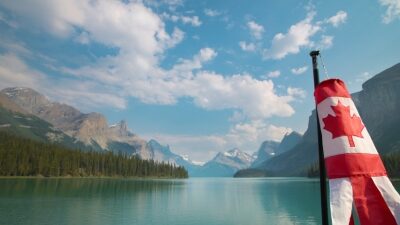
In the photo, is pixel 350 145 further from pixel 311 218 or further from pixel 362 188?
pixel 311 218

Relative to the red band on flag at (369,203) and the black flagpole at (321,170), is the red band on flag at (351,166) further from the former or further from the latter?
the black flagpole at (321,170)

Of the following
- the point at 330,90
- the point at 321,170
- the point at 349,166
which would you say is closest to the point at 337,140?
the point at 349,166

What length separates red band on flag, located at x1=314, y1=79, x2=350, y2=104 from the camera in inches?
367

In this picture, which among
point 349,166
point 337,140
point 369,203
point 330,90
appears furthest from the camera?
point 330,90

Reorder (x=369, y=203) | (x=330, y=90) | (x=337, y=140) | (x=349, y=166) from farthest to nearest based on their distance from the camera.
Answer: (x=330, y=90) < (x=337, y=140) < (x=349, y=166) < (x=369, y=203)

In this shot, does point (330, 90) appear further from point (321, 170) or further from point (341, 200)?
point (341, 200)

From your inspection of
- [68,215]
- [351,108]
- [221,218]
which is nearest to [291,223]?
[221,218]

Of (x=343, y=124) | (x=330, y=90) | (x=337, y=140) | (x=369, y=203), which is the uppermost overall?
(x=330, y=90)

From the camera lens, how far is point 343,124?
29.1 ft

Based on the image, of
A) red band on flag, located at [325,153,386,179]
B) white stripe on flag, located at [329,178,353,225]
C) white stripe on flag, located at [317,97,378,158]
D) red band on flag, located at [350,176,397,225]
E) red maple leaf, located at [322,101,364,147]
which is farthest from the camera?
red maple leaf, located at [322,101,364,147]

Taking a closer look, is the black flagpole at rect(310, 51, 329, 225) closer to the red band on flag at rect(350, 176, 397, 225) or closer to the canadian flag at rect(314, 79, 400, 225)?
the canadian flag at rect(314, 79, 400, 225)

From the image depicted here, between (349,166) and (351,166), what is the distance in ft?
0.17

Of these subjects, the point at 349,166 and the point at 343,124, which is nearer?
the point at 349,166

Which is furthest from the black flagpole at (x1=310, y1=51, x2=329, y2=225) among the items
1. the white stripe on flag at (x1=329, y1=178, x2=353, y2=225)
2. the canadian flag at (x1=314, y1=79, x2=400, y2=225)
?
the white stripe on flag at (x1=329, y1=178, x2=353, y2=225)
